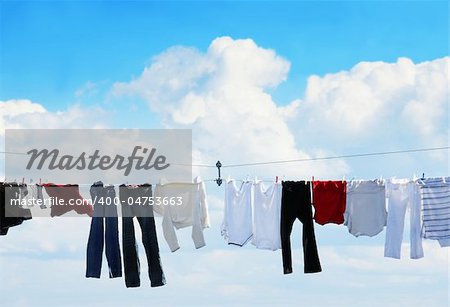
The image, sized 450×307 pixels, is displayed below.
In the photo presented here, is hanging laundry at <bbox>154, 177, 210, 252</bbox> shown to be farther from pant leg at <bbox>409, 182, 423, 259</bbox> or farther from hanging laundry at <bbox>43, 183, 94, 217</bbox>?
pant leg at <bbox>409, 182, 423, 259</bbox>

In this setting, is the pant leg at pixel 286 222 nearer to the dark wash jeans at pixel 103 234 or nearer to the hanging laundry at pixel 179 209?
the hanging laundry at pixel 179 209

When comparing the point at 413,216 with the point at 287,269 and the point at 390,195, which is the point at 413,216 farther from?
the point at 287,269

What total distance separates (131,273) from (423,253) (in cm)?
508

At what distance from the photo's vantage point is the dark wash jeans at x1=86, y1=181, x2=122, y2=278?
12.7m

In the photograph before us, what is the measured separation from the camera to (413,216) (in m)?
12.6

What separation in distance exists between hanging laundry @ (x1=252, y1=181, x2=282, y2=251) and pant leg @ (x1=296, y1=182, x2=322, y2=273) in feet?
1.28

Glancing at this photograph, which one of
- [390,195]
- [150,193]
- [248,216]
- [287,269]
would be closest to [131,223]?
[150,193]

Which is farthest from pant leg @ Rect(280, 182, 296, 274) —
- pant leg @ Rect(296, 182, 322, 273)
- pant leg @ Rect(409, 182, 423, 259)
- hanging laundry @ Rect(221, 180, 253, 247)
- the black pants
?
pant leg @ Rect(409, 182, 423, 259)

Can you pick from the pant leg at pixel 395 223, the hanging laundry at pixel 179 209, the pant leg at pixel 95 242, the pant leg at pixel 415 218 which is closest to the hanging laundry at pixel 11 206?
the pant leg at pixel 95 242

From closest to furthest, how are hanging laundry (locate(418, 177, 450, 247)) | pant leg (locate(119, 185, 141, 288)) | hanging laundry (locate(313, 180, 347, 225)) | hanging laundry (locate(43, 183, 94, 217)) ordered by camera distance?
1. hanging laundry (locate(418, 177, 450, 247))
2. hanging laundry (locate(313, 180, 347, 225))
3. pant leg (locate(119, 185, 141, 288))
4. hanging laundry (locate(43, 183, 94, 217))

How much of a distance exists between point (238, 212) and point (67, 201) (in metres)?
3.05

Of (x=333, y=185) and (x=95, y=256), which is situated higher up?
(x=333, y=185)

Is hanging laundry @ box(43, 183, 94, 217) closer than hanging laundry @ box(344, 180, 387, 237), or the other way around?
hanging laundry @ box(344, 180, 387, 237)

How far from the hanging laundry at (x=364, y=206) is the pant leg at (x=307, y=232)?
64 centimetres
